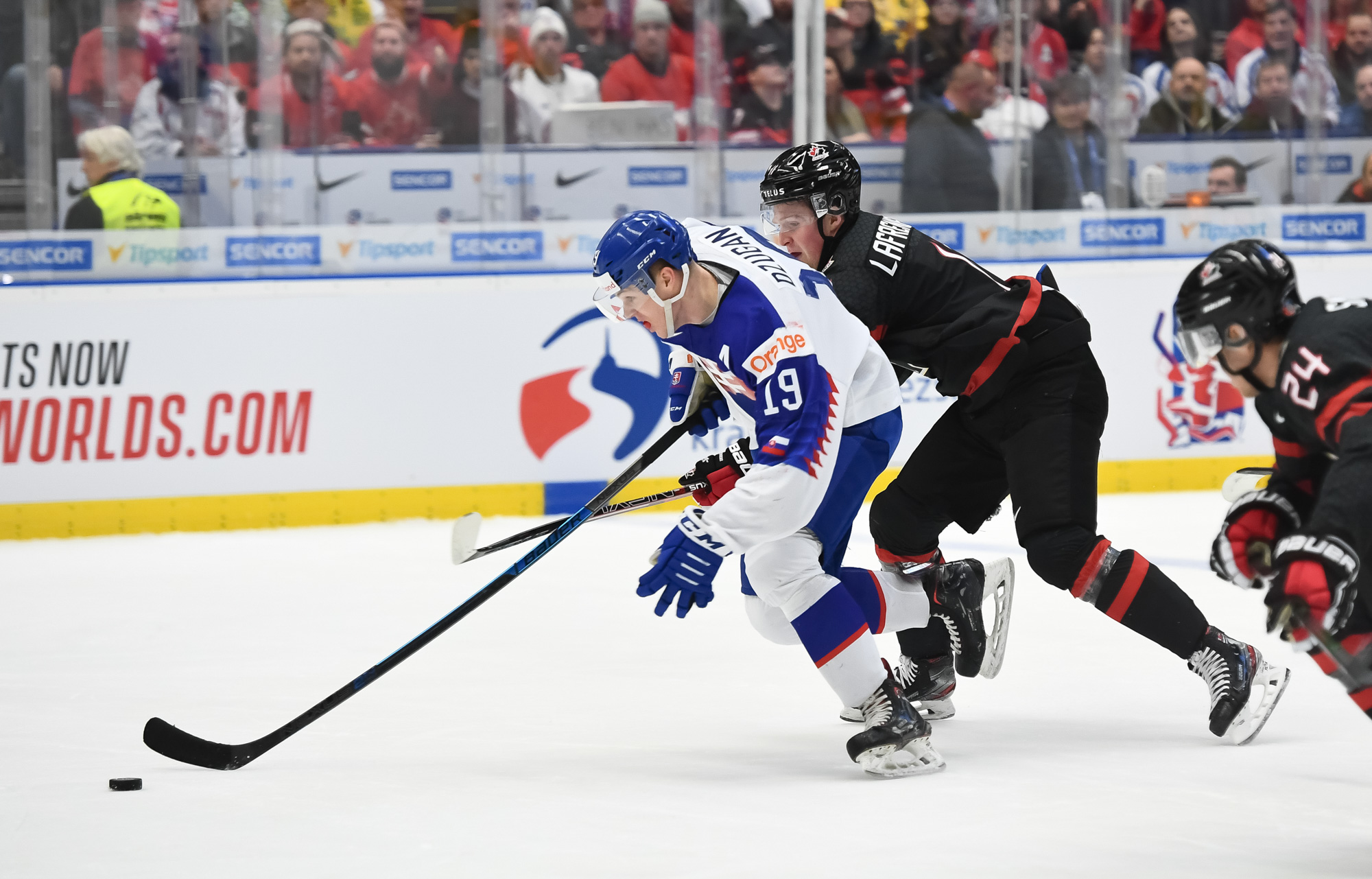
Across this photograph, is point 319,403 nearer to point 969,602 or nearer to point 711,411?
point 711,411

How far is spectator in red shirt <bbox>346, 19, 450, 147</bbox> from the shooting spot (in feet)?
22.9

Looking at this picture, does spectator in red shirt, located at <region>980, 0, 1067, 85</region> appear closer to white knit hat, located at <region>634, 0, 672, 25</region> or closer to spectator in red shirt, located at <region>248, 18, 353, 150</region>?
white knit hat, located at <region>634, 0, 672, 25</region>

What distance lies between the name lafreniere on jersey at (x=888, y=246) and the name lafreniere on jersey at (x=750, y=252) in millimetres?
303

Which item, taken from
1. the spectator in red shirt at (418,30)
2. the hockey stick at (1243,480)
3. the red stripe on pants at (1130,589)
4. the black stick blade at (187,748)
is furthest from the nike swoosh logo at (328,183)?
the hockey stick at (1243,480)

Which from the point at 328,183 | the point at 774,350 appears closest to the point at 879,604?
the point at 774,350

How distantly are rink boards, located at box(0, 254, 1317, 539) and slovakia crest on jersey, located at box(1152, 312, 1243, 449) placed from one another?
105cm

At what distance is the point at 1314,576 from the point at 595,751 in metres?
1.56

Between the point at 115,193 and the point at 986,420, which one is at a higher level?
the point at 115,193

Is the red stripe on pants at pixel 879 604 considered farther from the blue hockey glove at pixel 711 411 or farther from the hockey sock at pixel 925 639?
the blue hockey glove at pixel 711 411

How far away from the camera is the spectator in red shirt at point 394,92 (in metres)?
6.99

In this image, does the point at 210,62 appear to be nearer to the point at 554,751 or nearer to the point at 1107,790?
the point at 554,751

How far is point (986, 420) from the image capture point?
3330 millimetres

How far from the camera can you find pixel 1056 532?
10.4 ft

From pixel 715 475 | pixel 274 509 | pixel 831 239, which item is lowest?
pixel 274 509
